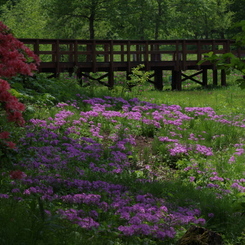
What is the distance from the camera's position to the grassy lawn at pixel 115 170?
5.51m

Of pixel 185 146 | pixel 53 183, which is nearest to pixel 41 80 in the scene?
pixel 185 146

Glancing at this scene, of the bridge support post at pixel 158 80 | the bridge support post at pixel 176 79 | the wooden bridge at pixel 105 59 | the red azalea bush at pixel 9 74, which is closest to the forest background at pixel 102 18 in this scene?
the wooden bridge at pixel 105 59

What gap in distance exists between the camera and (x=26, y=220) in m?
5.12

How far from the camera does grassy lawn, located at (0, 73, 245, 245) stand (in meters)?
5.51

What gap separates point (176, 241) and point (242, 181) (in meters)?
3.88

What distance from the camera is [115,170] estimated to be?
343 inches

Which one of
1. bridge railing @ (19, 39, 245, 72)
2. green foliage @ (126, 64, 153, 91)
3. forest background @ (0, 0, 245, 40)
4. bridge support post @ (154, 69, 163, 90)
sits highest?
forest background @ (0, 0, 245, 40)

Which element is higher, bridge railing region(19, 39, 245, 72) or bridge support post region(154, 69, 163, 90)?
bridge railing region(19, 39, 245, 72)

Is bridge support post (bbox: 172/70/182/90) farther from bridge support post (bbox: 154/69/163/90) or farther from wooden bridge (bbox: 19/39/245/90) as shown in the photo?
bridge support post (bbox: 154/69/163/90)

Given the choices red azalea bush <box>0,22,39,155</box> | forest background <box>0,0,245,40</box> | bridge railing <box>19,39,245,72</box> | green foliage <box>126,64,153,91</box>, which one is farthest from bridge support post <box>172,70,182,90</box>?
red azalea bush <box>0,22,39,155</box>

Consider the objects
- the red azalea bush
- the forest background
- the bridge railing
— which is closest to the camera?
the red azalea bush

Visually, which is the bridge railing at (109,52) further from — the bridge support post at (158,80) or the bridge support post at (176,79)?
the bridge support post at (158,80)

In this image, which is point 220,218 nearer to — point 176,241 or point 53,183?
point 176,241

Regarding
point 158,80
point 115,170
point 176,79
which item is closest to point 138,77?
point 158,80
